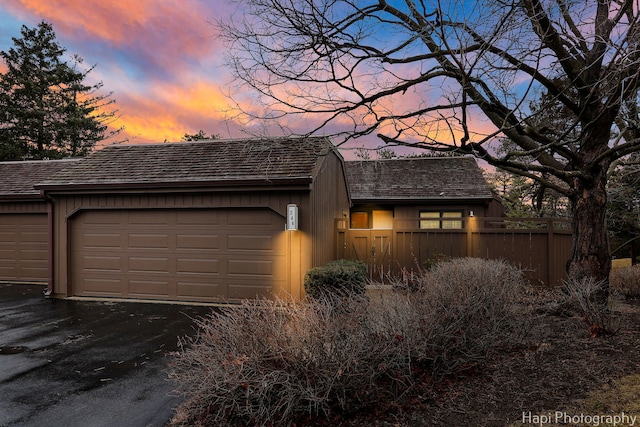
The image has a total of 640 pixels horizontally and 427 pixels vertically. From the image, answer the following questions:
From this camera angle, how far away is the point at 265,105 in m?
6.50

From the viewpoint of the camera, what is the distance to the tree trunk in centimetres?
603

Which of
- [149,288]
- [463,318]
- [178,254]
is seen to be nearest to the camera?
[463,318]

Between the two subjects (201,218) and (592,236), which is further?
(201,218)

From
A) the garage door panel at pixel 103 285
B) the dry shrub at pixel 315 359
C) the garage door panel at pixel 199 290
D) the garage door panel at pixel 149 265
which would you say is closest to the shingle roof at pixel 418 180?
the garage door panel at pixel 199 290

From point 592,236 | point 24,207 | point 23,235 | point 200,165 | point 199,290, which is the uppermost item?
point 200,165

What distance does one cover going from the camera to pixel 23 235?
12008 mm

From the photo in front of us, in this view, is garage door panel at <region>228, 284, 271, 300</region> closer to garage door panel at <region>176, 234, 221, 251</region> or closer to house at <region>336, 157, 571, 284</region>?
garage door panel at <region>176, 234, 221, 251</region>

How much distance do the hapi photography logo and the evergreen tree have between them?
3039cm

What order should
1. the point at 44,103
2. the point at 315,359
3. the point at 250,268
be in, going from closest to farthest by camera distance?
the point at 315,359, the point at 250,268, the point at 44,103

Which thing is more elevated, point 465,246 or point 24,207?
point 24,207

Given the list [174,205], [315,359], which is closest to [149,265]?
[174,205]

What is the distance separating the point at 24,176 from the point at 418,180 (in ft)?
48.0

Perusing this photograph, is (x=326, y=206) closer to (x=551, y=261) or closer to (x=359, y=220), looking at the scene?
(x=359, y=220)

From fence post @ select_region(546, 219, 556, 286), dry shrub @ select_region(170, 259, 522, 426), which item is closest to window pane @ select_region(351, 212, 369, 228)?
fence post @ select_region(546, 219, 556, 286)
